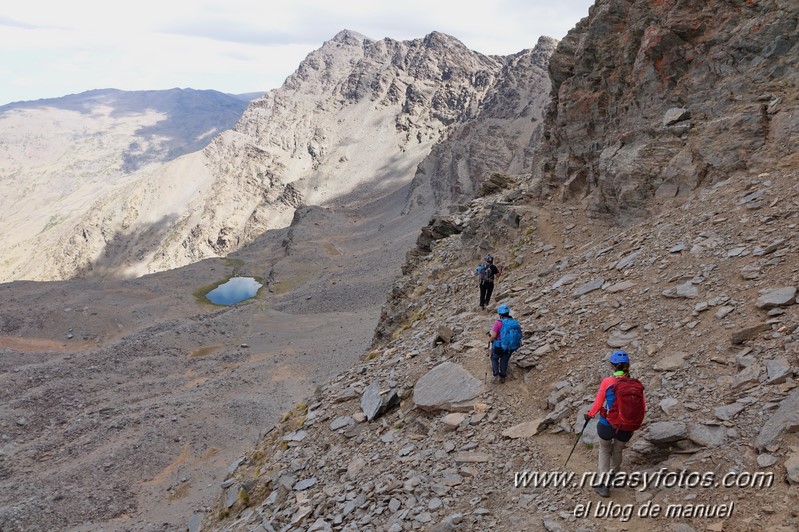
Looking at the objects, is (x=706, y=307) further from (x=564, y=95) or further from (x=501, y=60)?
(x=501, y=60)

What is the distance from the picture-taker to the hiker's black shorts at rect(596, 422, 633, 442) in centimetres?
824

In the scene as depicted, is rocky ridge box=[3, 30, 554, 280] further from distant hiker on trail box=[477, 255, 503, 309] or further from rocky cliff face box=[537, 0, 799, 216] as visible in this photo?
distant hiker on trail box=[477, 255, 503, 309]

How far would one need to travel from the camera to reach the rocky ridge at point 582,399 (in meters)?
8.20

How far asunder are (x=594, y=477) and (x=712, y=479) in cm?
167

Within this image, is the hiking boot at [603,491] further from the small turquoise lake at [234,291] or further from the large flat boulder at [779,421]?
the small turquoise lake at [234,291]

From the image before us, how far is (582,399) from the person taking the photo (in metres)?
10.6

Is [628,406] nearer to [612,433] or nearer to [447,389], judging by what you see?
[612,433]

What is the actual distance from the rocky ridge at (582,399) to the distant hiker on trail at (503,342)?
0.44 m

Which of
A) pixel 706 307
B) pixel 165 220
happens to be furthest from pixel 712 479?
pixel 165 220

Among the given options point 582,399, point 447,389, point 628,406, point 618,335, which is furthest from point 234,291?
point 628,406

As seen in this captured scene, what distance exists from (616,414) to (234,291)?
7882cm

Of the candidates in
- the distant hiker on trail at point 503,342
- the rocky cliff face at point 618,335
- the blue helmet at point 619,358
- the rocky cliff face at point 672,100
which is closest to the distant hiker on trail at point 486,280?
the rocky cliff face at point 618,335

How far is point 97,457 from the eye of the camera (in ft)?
95.8

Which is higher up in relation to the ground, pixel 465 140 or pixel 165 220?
pixel 465 140
